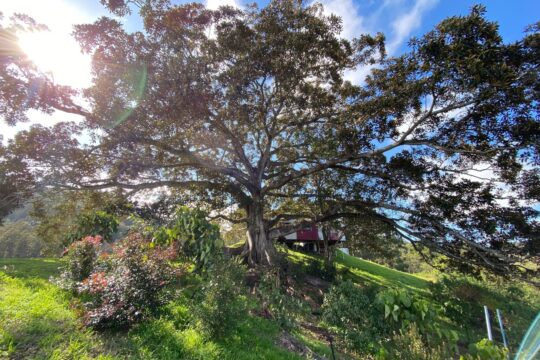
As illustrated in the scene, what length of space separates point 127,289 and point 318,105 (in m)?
8.41

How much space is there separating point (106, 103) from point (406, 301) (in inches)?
380

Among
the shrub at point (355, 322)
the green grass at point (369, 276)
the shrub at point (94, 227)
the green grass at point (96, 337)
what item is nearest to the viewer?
the green grass at point (96, 337)

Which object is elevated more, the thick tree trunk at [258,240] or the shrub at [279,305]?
the thick tree trunk at [258,240]

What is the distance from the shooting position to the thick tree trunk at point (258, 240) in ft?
37.9

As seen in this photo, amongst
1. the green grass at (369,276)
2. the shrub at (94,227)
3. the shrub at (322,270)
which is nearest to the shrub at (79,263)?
the shrub at (94,227)

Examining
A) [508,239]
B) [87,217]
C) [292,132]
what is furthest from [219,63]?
[508,239]

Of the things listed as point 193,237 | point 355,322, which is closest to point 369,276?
point 355,322

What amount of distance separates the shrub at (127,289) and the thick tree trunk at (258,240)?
22.8ft

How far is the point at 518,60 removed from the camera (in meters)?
5.83

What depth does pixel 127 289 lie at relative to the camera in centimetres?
418

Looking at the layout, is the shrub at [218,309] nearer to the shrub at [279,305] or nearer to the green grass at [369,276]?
the shrub at [279,305]

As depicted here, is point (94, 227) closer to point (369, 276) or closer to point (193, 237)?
point (193, 237)

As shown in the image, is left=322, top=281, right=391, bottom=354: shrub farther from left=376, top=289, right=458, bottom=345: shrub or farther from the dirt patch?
the dirt patch

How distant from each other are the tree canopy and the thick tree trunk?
149 inches
